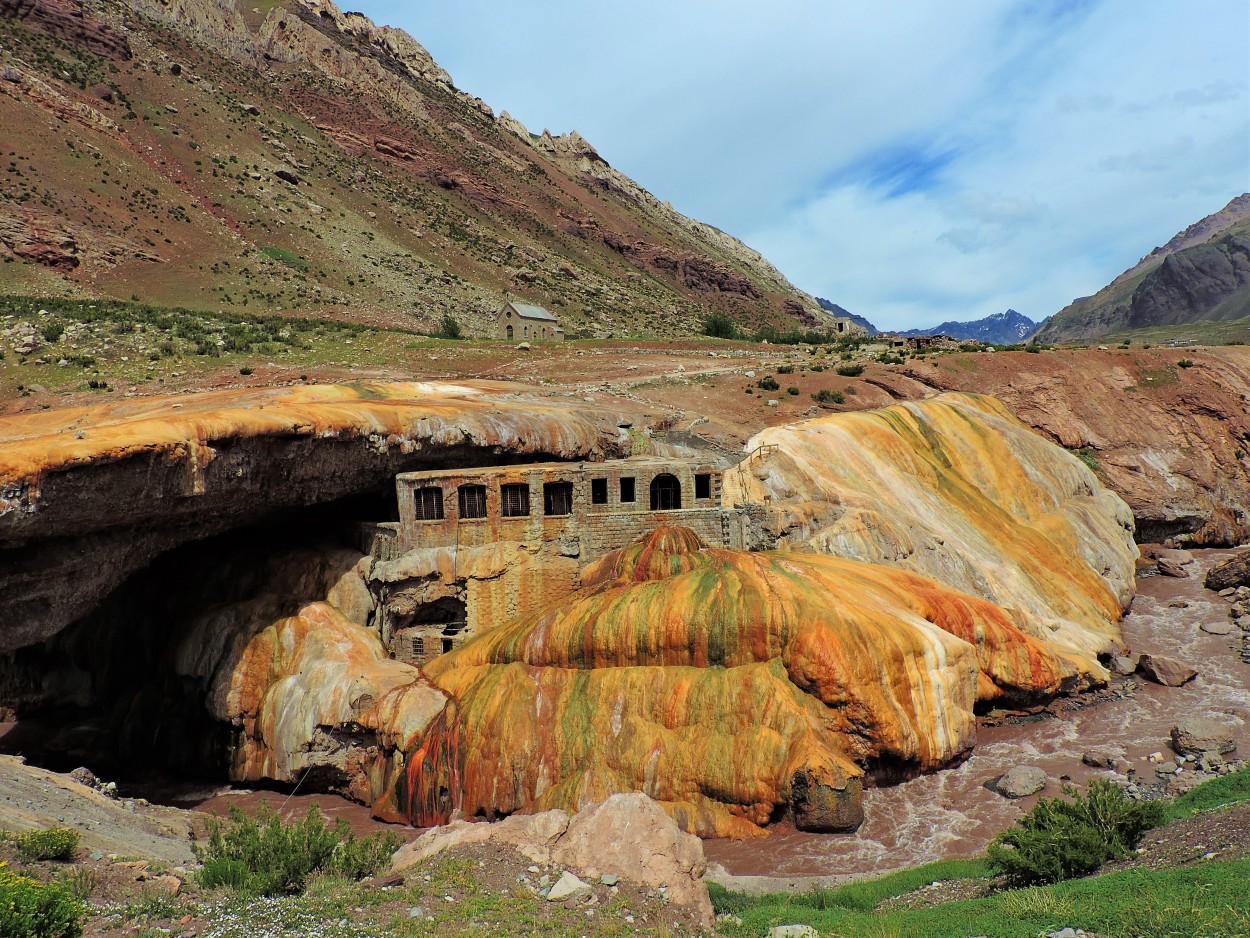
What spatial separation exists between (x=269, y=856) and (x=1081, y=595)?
1241 inches

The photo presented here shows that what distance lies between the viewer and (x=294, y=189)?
313 feet

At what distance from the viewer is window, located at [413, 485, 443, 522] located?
25.5m

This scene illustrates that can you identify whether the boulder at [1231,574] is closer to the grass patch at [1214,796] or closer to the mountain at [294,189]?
the grass patch at [1214,796]

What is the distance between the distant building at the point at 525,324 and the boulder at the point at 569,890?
211ft

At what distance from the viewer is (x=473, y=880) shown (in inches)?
513

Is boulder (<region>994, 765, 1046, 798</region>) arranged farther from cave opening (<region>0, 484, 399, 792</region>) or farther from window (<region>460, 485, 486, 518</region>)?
cave opening (<region>0, 484, 399, 792</region>)

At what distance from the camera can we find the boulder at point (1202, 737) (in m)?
21.0

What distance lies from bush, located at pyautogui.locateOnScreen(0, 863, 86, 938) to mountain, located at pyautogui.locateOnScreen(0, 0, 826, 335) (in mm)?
66204

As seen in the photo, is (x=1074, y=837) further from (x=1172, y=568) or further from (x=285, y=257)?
(x=285, y=257)

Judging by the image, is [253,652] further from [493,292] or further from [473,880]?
[493,292]

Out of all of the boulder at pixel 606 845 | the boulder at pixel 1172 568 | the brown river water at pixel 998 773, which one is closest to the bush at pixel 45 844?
the boulder at pixel 606 845

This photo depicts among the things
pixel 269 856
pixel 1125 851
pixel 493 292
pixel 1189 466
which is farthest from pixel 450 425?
pixel 493 292

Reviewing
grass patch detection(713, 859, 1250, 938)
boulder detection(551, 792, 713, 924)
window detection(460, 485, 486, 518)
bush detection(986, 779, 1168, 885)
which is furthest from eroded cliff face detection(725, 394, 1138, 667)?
grass patch detection(713, 859, 1250, 938)

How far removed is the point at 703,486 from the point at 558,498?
5450 mm
